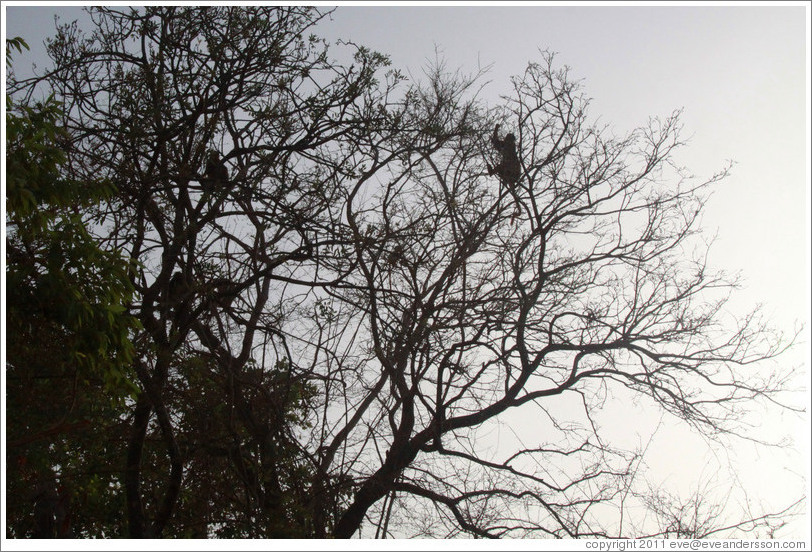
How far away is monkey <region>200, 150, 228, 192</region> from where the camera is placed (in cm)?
594

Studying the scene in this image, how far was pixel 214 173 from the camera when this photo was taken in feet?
20.4

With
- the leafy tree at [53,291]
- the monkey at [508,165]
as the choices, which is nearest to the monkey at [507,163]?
the monkey at [508,165]

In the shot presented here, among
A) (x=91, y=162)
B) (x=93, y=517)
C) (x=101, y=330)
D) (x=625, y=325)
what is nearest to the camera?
(x=101, y=330)

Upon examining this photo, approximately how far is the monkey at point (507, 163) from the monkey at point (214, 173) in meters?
2.27

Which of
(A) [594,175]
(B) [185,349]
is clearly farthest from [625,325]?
(B) [185,349]

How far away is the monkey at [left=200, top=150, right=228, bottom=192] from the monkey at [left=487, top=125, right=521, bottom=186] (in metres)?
2.27

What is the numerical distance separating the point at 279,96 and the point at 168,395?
8.41 ft

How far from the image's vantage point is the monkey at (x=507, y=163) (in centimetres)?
687

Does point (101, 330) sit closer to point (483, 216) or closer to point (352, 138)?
point (352, 138)

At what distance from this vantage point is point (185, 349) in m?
6.19

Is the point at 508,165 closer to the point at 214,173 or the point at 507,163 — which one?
the point at 507,163

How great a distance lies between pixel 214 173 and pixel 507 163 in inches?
97.6

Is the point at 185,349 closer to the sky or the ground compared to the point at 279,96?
closer to the ground

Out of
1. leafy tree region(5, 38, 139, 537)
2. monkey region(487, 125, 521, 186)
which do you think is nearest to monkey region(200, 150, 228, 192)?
leafy tree region(5, 38, 139, 537)
